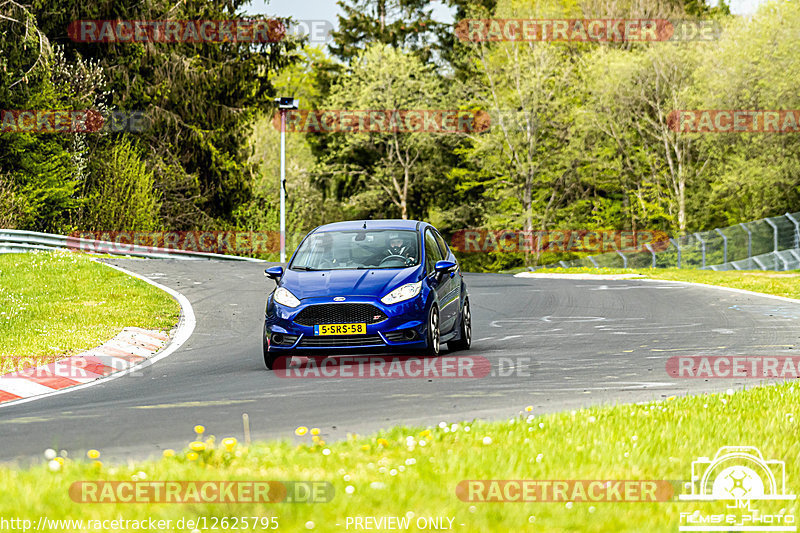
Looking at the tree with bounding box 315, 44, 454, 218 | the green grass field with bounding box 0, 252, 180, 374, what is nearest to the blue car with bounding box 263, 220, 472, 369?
the green grass field with bounding box 0, 252, 180, 374

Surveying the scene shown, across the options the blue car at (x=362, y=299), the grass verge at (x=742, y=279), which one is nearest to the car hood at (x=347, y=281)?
the blue car at (x=362, y=299)

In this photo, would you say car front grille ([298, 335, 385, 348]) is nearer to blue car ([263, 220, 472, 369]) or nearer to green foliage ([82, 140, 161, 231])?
blue car ([263, 220, 472, 369])

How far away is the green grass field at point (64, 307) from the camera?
47.5ft

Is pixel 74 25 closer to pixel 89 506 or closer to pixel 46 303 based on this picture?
pixel 46 303

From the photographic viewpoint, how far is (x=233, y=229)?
53781 mm

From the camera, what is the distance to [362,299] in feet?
41.0

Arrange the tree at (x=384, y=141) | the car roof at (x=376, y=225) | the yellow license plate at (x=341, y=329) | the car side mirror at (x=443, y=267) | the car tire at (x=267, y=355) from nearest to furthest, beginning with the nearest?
the yellow license plate at (x=341, y=329) < the car tire at (x=267, y=355) < the car side mirror at (x=443, y=267) < the car roof at (x=376, y=225) < the tree at (x=384, y=141)

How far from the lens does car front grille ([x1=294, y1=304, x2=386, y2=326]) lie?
40.9 feet

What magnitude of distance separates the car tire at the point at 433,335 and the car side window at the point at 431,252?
0.69 m

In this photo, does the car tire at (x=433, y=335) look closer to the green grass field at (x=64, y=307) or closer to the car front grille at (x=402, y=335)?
the car front grille at (x=402, y=335)

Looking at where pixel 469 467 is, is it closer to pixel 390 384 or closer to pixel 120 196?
pixel 390 384

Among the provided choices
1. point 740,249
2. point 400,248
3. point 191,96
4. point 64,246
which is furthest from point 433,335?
point 191,96

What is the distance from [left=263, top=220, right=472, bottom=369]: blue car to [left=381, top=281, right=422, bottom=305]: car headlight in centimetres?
1

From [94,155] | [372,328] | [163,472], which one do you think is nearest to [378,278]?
[372,328]
